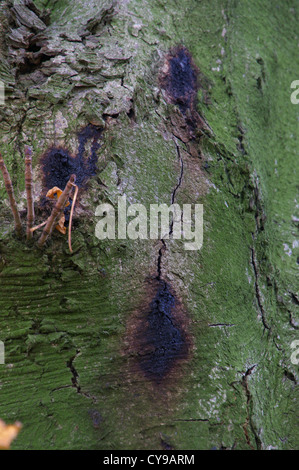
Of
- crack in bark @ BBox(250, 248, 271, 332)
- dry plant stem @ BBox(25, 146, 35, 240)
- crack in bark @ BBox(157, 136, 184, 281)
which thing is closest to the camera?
dry plant stem @ BBox(25, 146, 35, 240)

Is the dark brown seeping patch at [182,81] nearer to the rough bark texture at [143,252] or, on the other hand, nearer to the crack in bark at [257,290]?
the rough bark texture at [143,252]

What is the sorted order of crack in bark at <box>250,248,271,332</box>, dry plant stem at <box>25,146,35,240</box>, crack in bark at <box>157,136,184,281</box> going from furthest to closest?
crack in bark at <box>250,248,271,332</box>
crack in bark at <box>157,136,184,281</box>
dry plant stem at <box>25,146,35,240</box>

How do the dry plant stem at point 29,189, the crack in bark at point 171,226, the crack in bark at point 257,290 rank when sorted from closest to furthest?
the dry plant stem at point 29,189 < the crack in bark at point 171,226 < the crack in bark at point 257,290

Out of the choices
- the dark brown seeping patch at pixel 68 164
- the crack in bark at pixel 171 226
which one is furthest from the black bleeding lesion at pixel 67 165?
the crack in bark at pixel 171 226

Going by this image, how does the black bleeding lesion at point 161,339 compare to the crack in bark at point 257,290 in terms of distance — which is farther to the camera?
the crack in bark at point 257,290

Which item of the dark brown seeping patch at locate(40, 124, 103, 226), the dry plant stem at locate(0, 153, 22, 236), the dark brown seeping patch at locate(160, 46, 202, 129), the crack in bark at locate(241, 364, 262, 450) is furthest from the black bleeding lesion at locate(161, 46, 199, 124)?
the crack in bark at locate(241, 364, 262, 450)

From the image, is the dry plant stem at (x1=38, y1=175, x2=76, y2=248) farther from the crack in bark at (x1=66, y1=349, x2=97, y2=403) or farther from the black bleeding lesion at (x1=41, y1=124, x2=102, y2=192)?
the crack in bark at (x1=66, y1=349, x2=97, y2=403)

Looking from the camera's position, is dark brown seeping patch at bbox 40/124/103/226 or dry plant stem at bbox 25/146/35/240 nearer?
dry plant stem at bbox 25/146/35/240
